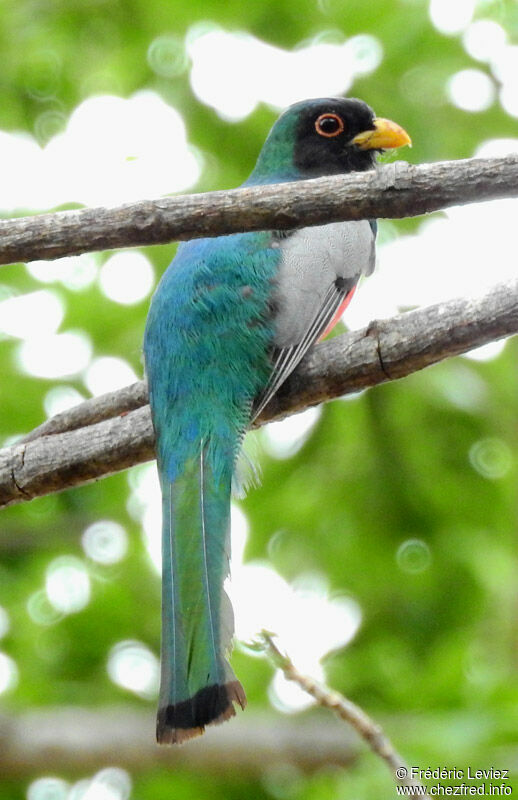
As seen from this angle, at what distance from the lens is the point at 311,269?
432 cm

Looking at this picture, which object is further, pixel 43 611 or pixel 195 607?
pixel 43 611

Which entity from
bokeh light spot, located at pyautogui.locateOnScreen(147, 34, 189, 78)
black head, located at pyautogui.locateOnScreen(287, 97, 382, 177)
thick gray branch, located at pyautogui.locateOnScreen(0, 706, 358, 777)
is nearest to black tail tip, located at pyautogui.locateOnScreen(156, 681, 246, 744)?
thick gray branch, located at pyautogui.locateOnScreen(0, 706, 358, 777)

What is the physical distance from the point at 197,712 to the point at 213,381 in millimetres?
1241

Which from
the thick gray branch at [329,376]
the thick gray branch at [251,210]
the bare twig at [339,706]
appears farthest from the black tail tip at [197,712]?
the thick gray branch at [251,210]

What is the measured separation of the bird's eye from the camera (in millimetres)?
5379

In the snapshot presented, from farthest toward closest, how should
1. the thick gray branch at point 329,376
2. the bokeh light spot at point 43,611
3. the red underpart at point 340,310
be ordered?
the bokeh light spot at point 43,611
the red underpart at point 340,310
the thick gray branch at point 329,376

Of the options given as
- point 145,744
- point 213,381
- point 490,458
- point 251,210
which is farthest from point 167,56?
point 251,210

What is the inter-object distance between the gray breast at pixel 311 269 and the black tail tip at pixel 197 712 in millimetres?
1302

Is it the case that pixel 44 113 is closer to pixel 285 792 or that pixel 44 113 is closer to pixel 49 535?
pixel 49 535

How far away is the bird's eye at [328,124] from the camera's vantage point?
17.6 ft

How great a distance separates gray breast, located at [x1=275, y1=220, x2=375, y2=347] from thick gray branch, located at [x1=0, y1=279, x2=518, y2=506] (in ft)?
0.82

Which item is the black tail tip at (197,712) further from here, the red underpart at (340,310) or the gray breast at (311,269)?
the red underpart at (340,310)

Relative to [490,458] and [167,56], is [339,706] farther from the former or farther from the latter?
[167,56]

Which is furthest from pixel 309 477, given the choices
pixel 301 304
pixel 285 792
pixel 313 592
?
pixel 301 304
